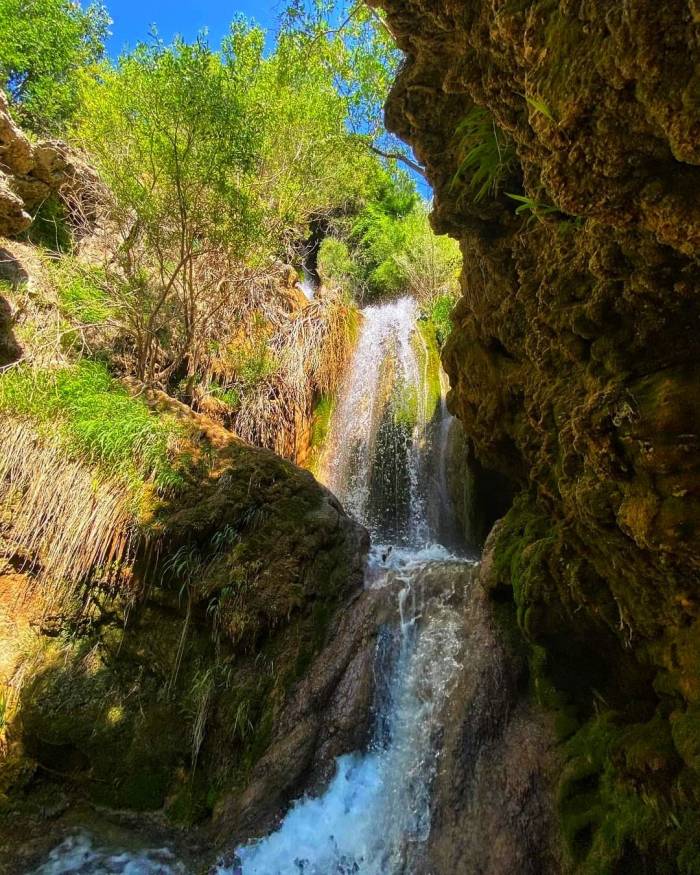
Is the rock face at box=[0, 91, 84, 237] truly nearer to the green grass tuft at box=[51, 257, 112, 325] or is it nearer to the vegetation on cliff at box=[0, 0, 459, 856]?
the vegetation on cliff at box=[0, 0, 459, 856]

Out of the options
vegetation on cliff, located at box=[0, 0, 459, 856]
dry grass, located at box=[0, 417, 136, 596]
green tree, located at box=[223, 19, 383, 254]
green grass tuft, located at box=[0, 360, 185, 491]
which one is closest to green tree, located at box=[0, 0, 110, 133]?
vegetation on cliff, located at box=[0, 0, 459, 856]

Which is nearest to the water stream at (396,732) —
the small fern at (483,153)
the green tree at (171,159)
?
the small fern at (483,153)

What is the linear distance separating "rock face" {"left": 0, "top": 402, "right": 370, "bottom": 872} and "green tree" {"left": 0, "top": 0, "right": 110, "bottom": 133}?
1081cm

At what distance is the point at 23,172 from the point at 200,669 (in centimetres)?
791

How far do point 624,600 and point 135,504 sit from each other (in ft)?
14.3

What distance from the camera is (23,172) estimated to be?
25.3 feet

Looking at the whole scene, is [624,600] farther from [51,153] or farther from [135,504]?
[51,153]

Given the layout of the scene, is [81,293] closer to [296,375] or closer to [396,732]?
[296,375]

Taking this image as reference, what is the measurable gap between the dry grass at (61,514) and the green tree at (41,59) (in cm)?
946

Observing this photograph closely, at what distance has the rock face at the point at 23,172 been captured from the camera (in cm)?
616

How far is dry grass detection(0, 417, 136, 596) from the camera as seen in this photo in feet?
15.8

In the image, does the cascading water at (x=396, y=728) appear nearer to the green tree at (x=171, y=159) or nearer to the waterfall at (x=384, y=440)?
the waterfall at (x=384, y=440)

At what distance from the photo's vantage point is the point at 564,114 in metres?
1.60

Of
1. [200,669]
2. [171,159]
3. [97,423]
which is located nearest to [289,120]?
[171,159]
